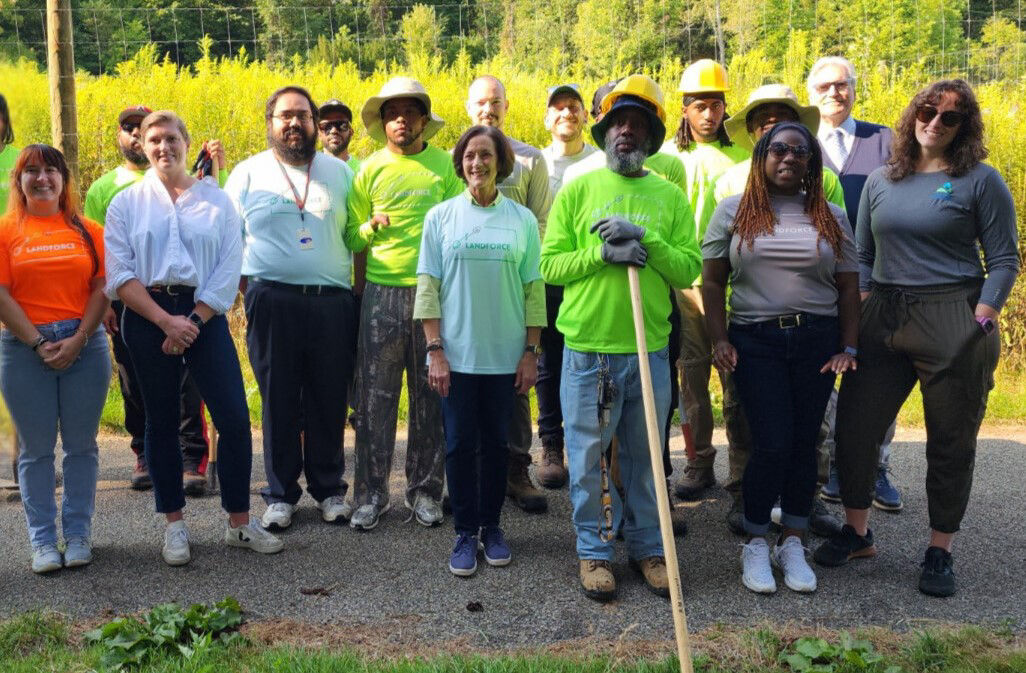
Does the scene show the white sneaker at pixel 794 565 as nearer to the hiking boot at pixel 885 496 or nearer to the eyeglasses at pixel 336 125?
the hiking boot at pixel 885 496

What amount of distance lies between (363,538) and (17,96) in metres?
3.49

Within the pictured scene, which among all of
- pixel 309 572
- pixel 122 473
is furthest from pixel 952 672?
pixel 122 473

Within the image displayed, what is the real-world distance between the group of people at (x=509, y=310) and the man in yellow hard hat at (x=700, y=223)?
6.4 inches

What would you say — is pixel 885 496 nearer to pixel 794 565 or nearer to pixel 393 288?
pixel 794 565

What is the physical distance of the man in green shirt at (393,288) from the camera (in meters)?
5.04

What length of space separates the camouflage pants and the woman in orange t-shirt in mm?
1339

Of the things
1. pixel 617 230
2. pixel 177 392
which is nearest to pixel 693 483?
pixel 617 230

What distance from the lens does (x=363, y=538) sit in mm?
5039

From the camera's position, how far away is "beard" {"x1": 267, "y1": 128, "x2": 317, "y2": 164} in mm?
4984

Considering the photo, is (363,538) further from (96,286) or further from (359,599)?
(96,286)

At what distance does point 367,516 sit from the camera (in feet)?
16.9

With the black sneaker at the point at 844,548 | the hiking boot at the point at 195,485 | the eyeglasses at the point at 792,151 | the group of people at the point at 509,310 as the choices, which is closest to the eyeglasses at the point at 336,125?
the group of people at the point at 509,310

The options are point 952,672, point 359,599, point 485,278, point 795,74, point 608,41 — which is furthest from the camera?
point 608,41

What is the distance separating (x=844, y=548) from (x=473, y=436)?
196 centimetres
